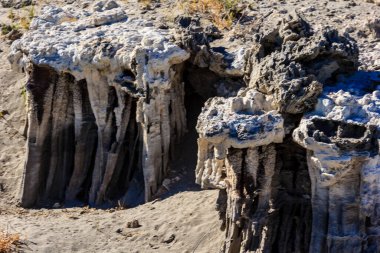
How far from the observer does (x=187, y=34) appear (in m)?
11.3

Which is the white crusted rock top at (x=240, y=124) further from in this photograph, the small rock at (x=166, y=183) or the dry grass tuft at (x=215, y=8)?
the dry grass tuft at (x=215, y=8)

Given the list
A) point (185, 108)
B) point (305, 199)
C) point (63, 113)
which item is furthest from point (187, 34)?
point (305, 199)

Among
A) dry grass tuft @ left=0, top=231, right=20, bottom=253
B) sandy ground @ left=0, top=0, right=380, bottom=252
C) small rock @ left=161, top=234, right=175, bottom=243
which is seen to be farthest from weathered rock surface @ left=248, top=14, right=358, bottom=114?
dry grass tuft @ left=0, top=231, right=20, bottom=253

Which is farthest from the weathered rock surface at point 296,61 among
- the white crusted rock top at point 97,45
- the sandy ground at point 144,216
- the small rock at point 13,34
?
the small rock at point 13,34

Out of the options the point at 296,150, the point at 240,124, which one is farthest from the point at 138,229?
the point at 240,124

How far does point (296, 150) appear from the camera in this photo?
9.03 metres

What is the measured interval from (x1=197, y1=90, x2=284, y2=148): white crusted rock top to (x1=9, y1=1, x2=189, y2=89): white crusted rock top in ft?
7.57

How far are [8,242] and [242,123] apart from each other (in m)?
3.53

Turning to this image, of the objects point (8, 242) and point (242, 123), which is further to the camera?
point (8, 242)

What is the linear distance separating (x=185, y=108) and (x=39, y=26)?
2876 millimetres

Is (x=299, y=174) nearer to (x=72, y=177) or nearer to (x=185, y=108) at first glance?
(x=185, y=108)

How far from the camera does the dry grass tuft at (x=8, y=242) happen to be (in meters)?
9.79

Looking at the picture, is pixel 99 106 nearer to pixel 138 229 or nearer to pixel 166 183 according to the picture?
pixel 166 183

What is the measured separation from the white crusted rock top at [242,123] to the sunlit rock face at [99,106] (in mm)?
2353
